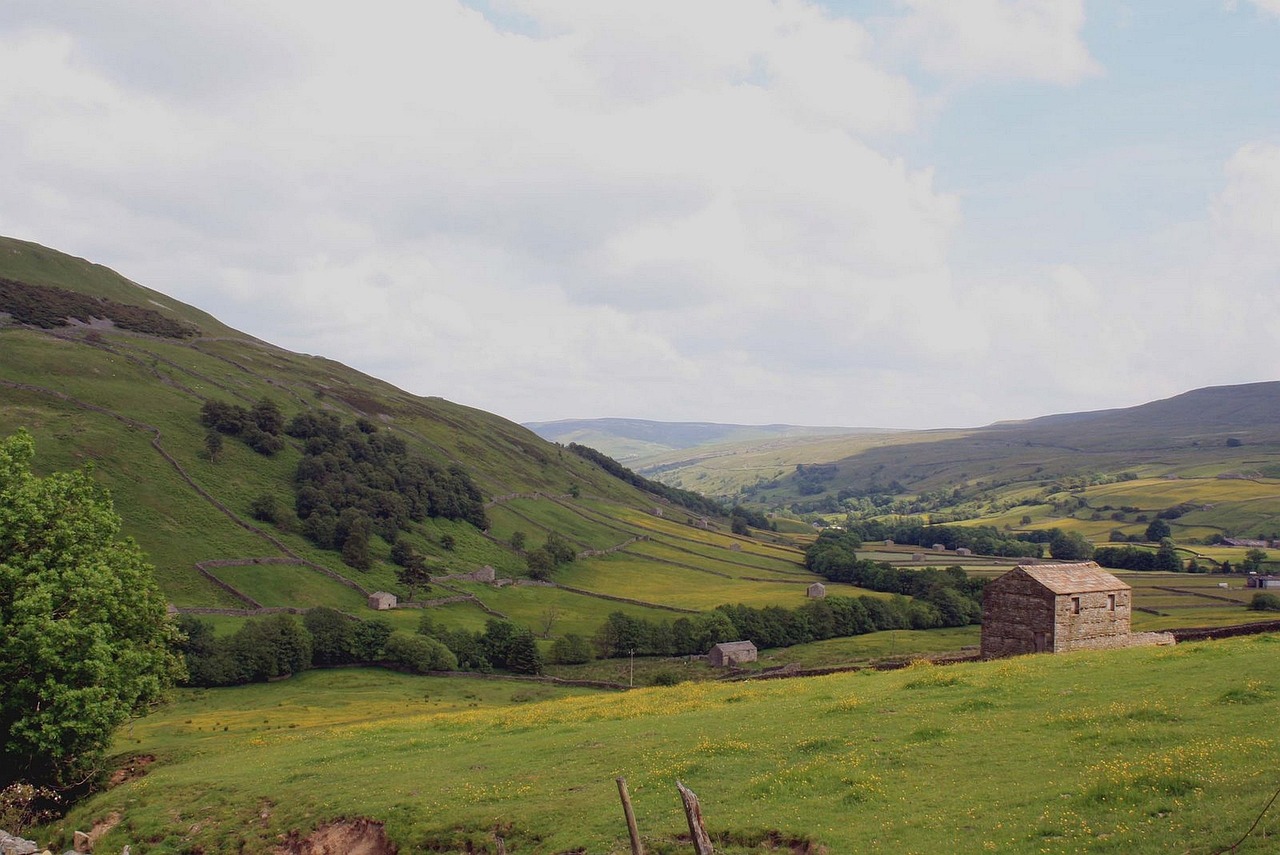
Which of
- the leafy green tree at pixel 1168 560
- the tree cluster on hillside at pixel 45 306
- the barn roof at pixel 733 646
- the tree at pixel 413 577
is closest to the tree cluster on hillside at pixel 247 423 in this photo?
the tree at pixel 413 577

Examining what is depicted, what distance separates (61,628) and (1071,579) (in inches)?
1993

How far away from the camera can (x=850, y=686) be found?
3672cm

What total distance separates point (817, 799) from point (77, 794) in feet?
108

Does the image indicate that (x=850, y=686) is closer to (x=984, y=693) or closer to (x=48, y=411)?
(x=984, y=693)

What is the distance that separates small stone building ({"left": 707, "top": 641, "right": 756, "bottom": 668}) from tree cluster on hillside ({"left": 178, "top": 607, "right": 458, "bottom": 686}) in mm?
37164

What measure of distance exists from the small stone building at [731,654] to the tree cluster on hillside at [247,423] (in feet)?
336

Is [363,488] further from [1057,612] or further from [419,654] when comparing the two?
[1057,612]

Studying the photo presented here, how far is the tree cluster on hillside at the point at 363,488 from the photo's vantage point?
479 ft

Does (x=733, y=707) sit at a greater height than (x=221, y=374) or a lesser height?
lesser

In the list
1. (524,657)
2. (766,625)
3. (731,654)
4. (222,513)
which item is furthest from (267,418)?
(766,625)

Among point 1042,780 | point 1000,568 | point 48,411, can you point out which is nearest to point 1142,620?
point 1000,568

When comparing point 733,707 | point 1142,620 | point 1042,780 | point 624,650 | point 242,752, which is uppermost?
point 1042,780

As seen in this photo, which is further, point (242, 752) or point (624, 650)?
point (624, 650)

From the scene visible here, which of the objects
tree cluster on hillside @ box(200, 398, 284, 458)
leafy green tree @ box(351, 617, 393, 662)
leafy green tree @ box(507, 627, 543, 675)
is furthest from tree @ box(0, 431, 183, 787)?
tree cluster on hillside @ box(200, 398, 284, 458)
